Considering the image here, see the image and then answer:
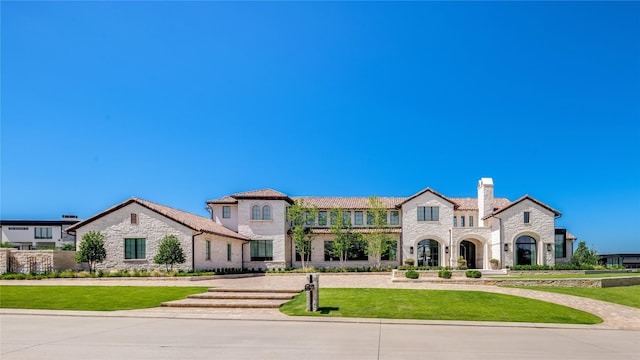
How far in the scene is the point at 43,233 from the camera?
5719cm

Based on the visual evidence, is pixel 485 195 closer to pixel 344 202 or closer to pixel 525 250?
pixel 525 250

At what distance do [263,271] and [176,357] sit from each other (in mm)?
30828

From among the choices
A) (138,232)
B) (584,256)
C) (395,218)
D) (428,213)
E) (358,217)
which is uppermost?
(428,213)

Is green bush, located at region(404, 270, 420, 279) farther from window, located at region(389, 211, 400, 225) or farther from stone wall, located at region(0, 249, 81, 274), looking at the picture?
stone wall, located at region(0, 249, 81, 274)

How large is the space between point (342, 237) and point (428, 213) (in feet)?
28.5

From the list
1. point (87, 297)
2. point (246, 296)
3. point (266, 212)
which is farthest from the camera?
point (266, 212)

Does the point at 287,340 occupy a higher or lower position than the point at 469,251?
higher

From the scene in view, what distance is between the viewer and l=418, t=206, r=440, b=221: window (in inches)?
1618

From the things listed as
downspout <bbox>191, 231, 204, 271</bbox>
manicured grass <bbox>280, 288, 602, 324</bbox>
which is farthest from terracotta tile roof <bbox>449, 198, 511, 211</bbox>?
downspout <bbox>191, 231, 204, 271</bbox>

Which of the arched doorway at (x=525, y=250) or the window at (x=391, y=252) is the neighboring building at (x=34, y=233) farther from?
the arched doorway at (x=525, y=250)

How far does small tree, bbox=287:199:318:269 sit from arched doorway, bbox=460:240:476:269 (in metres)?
15.7

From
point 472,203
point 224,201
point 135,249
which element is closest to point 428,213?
point 472,203

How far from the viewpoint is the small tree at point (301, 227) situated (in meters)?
39.7

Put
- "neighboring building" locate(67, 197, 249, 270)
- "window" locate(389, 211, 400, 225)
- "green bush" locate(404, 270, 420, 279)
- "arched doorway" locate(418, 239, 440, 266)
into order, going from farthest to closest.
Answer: "window" locate(389, 211, 400, 225)
"arched doorway" locate(418, 239, 440, 266)
"neighboring building" locate(67, 197, 249, 270)
"green bush" locate(404, 270, 420, 279)
